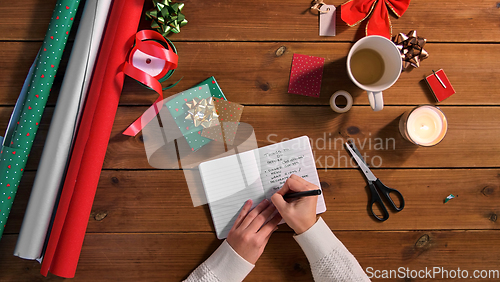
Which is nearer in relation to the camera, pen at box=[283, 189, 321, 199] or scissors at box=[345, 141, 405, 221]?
pen at box=[283, 189, 321, 199]

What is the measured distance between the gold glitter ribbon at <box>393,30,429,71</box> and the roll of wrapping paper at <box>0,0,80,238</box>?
3.04 ft

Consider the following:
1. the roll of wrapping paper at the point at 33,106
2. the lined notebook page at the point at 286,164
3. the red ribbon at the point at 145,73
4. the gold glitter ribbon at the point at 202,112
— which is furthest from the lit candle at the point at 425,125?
the roll of wrapping paper at the point at 33,106

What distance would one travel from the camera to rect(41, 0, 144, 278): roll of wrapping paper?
735 mm

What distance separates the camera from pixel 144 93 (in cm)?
81

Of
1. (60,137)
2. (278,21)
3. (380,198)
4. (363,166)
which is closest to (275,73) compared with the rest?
(278,21)

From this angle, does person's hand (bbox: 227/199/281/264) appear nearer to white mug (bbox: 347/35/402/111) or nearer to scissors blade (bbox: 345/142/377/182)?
scissors blade (bbox: 345/142/377/182)

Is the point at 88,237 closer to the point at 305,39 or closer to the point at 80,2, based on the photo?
the point at 80,2

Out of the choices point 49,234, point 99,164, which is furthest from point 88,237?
point 99,164

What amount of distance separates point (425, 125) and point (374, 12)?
362 millimetres

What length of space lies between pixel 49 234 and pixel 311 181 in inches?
30.0

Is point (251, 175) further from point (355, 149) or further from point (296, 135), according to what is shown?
point (355, 149)

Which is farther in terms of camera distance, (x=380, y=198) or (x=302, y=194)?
(x=380, y=198)

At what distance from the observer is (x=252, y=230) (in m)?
0.76

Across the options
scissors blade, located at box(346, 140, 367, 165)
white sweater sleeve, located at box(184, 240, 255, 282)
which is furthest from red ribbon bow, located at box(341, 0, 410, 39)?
white sweater sleeve, located at box(184, 240, 255, 282)
